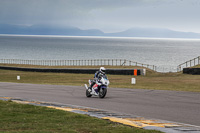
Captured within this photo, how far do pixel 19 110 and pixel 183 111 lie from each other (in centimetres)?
567

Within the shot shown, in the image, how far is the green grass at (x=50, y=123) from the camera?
8562mm

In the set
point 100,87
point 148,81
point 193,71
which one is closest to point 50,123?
point 100,87

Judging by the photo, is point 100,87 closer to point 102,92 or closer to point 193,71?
point 102,92

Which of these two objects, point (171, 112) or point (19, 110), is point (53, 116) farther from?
point (171, 112)

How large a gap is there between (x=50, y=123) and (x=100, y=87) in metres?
8.35

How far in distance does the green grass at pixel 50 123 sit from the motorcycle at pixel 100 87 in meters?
5.06

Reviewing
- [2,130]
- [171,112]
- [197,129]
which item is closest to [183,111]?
[171,112]

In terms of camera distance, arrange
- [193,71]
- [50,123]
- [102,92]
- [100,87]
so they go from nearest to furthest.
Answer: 1. [50,123]
2. [102,92]
3. [100,87]
4. [193,71]

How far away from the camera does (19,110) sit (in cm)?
1230

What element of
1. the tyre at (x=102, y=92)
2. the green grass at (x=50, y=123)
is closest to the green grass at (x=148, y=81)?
the tyre at (x=102, y=92)

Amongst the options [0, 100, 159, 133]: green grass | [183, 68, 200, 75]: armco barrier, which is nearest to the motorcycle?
[0, 100, 159, 133]: green grass

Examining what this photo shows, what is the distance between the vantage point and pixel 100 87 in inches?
704

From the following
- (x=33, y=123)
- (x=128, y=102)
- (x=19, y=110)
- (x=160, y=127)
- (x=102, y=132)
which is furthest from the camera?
(x=128, y=102)

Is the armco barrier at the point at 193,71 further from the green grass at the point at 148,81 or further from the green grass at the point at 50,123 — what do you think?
the green grass at the point at 50,123
